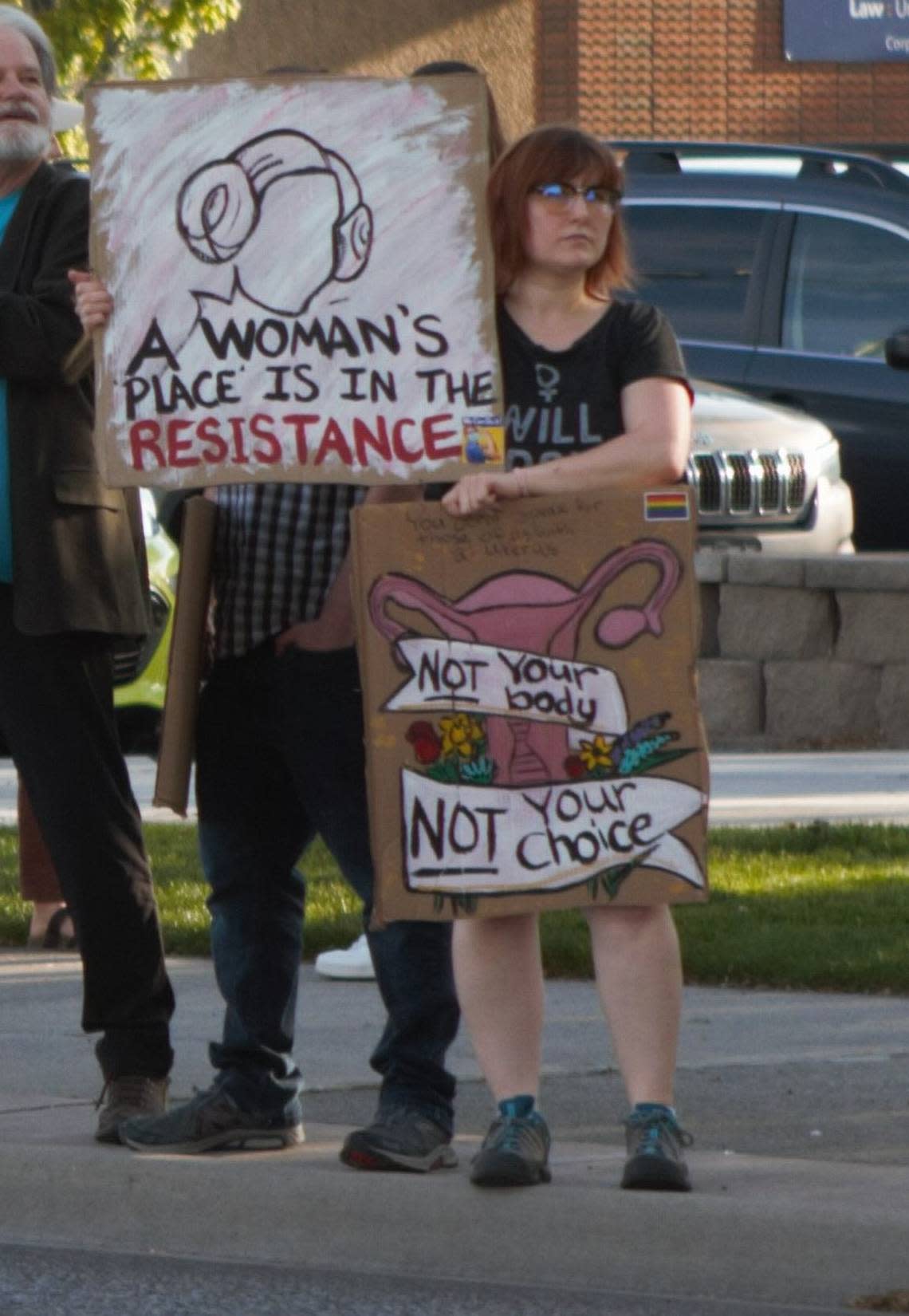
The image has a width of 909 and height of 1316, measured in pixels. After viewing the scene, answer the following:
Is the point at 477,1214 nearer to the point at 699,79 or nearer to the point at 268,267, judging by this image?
the point at 268,267

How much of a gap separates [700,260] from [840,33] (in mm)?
19044

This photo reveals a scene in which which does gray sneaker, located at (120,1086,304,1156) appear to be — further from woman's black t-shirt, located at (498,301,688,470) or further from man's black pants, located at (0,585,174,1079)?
woman's black t-shirt, located at (498,301,688,470)

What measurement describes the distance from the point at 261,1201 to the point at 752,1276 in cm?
82

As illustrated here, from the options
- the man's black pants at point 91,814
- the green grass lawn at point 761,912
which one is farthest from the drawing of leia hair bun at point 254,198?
the green grass lawn at point 761,912

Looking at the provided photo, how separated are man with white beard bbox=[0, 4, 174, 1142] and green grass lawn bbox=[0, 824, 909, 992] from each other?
210cm

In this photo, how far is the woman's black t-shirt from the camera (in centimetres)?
437

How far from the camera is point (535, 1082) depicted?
4492 millimetres

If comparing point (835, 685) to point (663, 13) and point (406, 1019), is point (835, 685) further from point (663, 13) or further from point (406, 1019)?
point (663, 13)

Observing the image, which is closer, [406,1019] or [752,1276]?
[752,1276]

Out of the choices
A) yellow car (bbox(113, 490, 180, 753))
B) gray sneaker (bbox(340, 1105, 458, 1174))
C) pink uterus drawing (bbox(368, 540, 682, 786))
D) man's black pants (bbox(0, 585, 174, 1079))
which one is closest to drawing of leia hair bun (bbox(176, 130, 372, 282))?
pink uterus drawing (bbox(368, 540, 682, 786))

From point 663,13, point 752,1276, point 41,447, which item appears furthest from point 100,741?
point 663,13

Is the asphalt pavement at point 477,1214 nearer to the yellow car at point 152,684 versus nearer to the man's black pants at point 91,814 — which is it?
the man's black pants at point 91,814

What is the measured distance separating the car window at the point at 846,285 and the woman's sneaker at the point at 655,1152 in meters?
8.16

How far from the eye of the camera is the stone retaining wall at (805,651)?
37.2 ft
